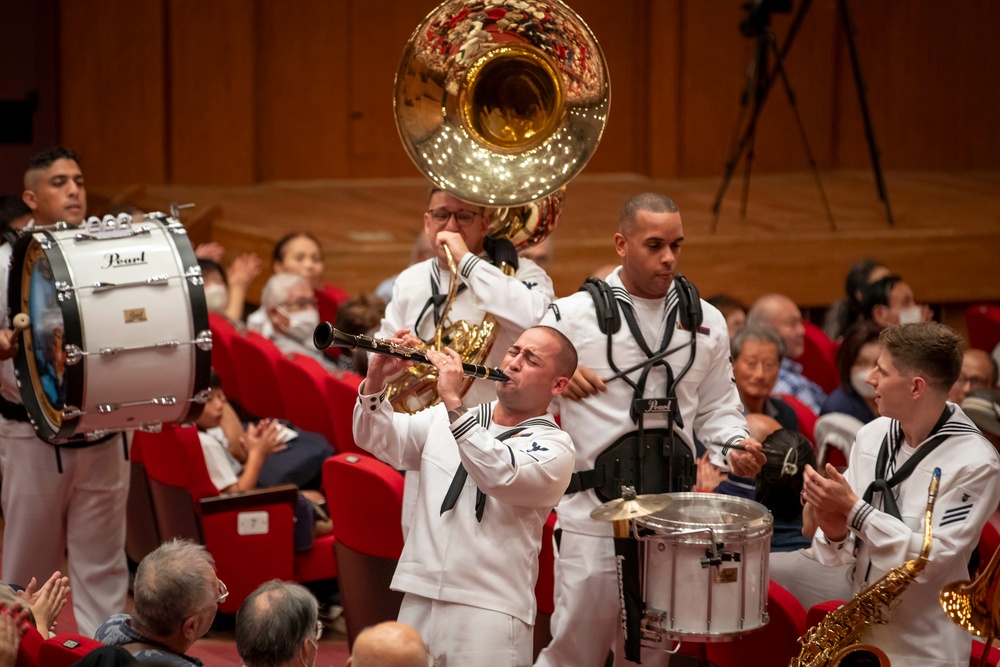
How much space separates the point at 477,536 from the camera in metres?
3.10

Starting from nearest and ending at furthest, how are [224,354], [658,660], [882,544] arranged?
[882,544], [658,660], [224,354]

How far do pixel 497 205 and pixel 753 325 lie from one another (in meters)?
1.58

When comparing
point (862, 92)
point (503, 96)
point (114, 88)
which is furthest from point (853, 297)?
point (114, 88)

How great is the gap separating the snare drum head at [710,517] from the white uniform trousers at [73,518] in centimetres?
207

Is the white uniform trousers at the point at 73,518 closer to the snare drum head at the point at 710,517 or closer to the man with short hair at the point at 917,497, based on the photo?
the snare drum head at the point at 710,517

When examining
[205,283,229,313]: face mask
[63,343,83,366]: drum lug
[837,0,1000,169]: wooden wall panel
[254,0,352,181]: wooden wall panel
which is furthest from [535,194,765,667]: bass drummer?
[837,0,1000,169]: wooden wall panel

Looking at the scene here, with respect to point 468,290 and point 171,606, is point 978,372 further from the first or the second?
point 171,606

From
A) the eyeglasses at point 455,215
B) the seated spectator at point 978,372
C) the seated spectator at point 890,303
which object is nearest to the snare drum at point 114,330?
A: the eyeglasses at point 455,215

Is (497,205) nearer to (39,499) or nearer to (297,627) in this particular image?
(297,627)

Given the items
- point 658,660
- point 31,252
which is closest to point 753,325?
point 658,660

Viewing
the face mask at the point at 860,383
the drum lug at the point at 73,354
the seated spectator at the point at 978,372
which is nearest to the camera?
the drum lug at the point at 73,354

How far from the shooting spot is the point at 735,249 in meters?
7.49

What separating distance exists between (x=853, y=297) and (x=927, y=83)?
403 cm

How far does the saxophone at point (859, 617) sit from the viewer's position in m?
2.87
